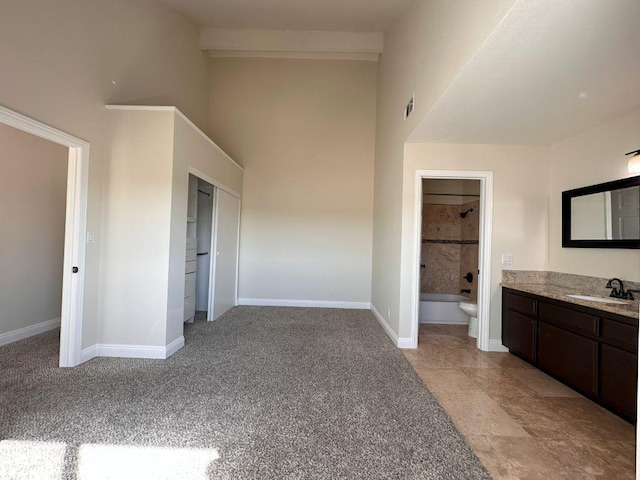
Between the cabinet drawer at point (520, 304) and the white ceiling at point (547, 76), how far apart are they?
1676 mm

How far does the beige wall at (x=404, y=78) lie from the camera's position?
1.85 meters

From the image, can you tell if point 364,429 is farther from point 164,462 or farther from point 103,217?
point 103,217

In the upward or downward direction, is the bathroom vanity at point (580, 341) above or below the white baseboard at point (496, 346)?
above

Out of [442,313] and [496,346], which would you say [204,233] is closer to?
[442,313]

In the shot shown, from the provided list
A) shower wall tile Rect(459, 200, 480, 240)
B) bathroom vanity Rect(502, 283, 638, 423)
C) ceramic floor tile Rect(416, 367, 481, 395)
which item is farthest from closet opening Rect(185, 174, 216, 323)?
shower wall tile Rect(459, 200, 480, 240)

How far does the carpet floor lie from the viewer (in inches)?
59.7

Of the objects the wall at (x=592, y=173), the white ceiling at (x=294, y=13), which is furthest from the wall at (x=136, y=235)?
the wall at (x=592, y=173)

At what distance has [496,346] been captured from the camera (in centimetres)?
334

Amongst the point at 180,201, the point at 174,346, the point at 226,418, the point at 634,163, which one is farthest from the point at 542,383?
the point at 180,201

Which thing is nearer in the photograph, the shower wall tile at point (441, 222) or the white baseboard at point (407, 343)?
the white baseboard at point (407, 343)

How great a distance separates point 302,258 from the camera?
5.33 meters

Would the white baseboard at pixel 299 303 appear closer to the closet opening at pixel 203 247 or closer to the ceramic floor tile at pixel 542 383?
the closet opening at pixel 203 247

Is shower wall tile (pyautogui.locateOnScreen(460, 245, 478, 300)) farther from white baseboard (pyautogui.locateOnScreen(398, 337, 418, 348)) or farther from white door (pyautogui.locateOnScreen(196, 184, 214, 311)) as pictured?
white door (pyautogui.locateOnScreen(196, 184, 214, 311))

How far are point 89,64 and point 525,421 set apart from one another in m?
4.63
